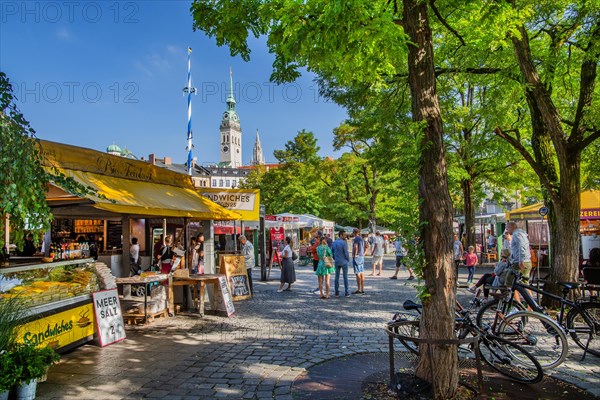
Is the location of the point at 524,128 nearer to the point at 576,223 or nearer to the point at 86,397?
the point at 576,223

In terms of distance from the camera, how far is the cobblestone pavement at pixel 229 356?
4918 millimetres

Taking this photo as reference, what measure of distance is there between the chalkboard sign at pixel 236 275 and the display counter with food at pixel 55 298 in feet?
14.2

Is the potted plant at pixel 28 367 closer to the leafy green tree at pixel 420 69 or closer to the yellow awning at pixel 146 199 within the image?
the yellow awning at pixel 146 199

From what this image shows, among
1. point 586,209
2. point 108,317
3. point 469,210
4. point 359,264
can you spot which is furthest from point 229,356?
point 469,210

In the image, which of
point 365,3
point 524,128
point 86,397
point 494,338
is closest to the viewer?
point 365,3

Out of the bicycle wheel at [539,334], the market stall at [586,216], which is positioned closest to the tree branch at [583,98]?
the bicycle wheel at [539,334]

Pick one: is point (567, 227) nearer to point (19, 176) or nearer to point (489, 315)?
point (489, 315)

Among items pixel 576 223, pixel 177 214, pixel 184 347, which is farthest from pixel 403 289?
pixel 184 347

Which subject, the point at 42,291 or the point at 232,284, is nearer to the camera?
the point at 42,291

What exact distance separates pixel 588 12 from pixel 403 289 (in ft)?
27.3

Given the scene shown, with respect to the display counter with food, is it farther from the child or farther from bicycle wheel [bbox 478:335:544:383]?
the child

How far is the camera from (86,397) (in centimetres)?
467

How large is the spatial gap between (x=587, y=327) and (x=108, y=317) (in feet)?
23.8

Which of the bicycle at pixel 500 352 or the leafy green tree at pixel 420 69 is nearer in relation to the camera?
the leafy green tree at pixel 420 69
